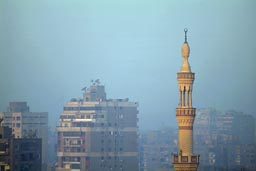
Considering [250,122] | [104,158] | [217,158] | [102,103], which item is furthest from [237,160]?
[102,103]

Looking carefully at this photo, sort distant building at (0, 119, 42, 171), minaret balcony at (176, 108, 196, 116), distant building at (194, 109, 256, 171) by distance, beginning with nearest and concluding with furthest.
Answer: minaret balcony at (176, 108, 196, 116), distant building at (194, 109, 256, 171), distant building at (0, 119, 42, 171)

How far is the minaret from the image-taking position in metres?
18.6

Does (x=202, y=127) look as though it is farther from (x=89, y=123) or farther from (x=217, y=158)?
(x=89, y=123)

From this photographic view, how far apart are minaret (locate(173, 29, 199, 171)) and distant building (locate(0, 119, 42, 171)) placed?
363 inches

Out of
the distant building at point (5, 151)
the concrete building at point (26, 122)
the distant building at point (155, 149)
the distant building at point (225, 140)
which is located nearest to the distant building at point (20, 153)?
the distant building at point (5, 151)

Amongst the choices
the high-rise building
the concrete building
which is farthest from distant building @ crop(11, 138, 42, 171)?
the high-rise building

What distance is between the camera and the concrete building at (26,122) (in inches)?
1251

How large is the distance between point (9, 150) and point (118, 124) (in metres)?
10.2

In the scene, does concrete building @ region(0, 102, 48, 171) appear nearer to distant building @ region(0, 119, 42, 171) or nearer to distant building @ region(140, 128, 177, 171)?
distant building @ region(0, 119, 42, 171)

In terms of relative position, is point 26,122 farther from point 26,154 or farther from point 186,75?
point 186,75

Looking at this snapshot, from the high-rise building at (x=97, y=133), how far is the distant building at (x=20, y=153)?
4.79 m

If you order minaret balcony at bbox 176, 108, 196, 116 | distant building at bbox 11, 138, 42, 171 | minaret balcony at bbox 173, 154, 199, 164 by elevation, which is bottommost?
minaret balcony at bbox 173, 154, 199, 164

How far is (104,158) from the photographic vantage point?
1449 inches

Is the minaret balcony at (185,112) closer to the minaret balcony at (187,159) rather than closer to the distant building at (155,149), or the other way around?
the minaret balcony at (187,159)
